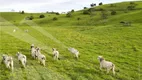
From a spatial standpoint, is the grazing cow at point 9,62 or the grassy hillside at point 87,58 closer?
the grazing cow at point 9,62

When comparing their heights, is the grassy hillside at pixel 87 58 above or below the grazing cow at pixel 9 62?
below

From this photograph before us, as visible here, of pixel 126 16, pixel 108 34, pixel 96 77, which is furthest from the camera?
pixel 126 16

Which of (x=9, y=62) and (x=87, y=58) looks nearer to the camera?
(x=9, y=62)

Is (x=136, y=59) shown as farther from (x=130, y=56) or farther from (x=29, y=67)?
(x=29, y=67)

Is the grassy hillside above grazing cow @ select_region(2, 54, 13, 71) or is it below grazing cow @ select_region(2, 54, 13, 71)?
below

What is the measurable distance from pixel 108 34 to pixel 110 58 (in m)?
23.7

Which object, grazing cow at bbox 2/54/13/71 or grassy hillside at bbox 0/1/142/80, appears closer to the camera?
grazing cow at bbox 2/54/13/71

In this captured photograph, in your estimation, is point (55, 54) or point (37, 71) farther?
point (55, 54)

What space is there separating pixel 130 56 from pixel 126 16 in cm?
5509

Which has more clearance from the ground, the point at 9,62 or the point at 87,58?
the point at 9,62

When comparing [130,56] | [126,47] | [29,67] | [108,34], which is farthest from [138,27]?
[29,67]

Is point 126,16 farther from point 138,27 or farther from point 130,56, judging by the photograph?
point 130,56

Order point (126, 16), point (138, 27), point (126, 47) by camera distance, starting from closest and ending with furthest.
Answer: point (126, 47) → point (138, 27) → point (126, 16)

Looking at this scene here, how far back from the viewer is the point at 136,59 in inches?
1500
